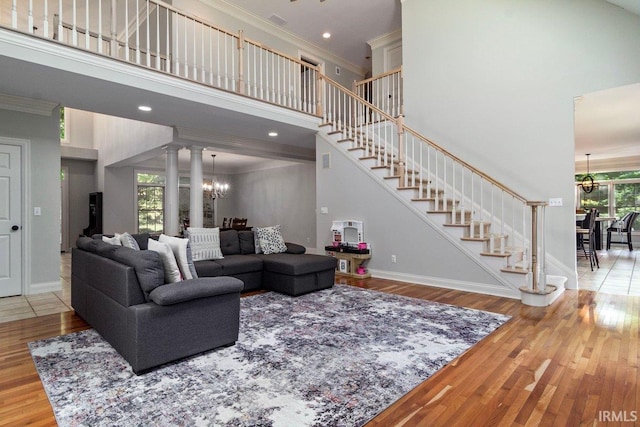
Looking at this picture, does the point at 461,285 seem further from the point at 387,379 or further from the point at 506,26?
the point at 506,26

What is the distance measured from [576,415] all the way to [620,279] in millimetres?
4739

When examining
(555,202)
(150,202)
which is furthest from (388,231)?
(150,202)

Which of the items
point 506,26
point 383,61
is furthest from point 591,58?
point 383,61

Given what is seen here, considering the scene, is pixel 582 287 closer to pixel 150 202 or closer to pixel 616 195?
pixel 616 195

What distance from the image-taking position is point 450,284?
16.1 feet

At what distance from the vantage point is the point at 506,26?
5.40 m

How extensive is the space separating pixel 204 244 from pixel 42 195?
243 cm

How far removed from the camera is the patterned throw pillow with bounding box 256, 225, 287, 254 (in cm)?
539

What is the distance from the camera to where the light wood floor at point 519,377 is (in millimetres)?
1862

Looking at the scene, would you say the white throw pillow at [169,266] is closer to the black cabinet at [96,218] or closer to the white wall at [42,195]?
Answer: the white wall at [42,195]

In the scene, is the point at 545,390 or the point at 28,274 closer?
the point at 545,390

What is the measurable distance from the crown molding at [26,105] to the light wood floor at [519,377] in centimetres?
293

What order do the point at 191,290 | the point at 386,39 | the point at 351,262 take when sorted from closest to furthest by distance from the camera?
the point at 191,290 < the point at 351,262 < the point at 386,39

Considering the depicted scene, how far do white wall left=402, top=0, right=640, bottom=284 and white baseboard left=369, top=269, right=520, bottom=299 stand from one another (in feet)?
4.07
